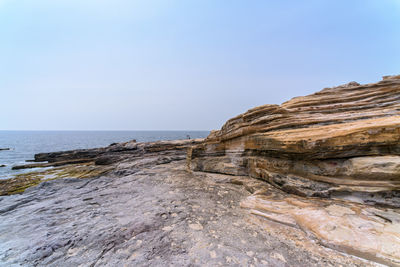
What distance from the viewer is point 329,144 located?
23.0 feet

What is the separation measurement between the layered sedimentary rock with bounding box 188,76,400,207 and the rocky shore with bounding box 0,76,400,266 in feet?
0.14

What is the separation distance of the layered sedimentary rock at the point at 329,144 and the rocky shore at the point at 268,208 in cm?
4

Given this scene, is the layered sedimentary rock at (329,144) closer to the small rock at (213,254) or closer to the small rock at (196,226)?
the small rock at (196,226)

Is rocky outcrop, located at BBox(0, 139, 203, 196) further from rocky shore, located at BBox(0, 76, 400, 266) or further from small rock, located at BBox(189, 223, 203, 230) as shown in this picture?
small rock, located at BBox(189, 223, 203, 230)

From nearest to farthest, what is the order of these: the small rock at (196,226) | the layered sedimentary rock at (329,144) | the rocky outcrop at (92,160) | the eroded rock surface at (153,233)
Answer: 1. the eroded rock surface at (153,233)
2. the layered sedimentary rock at (329,144)
3. the small rock at (196,226)
4. the rocky outcrop at (92,160)

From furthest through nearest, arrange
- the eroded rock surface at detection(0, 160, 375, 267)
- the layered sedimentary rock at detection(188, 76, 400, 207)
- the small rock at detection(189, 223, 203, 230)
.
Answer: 1. the small rock at detection(189, 223, 203, 230)
2. the layered sedimentary rock at detection(188, 76, 400, 207)
3. the eroded rock surface at detection(0, 160, 375, 267)

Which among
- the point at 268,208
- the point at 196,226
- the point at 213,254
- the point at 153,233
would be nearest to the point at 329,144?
the point at 268,208

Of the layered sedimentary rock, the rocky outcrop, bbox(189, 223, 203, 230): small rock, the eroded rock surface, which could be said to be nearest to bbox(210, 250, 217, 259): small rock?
the eroded rock surface

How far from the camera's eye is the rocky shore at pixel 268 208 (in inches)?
196

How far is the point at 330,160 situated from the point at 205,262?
675 centimetres

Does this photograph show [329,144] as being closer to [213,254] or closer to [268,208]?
[268,208]

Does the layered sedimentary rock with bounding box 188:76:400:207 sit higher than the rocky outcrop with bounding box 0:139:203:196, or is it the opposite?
the layered sedimentary rock with bounding box 188:76:400:207

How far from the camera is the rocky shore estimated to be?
4.98 metres

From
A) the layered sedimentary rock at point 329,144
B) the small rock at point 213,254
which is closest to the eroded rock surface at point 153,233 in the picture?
the small rock at point 213,254
